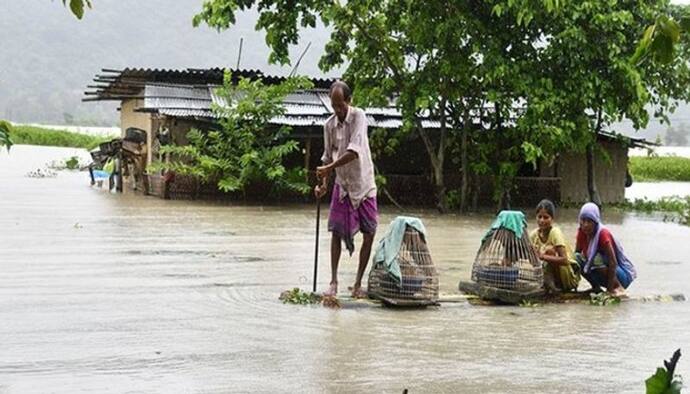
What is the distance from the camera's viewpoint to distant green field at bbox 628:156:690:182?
38.4m

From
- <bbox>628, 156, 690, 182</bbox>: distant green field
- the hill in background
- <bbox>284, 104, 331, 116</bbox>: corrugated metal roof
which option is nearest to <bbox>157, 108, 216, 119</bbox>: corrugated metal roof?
<bbox>284, 104, 331, 116</bbox>: corrugated metal roof

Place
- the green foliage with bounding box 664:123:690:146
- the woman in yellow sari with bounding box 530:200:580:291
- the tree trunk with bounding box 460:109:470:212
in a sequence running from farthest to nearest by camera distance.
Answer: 1. the green foliage with bounding box 664:123:690:146
2. the tree trunk with bounding box 460:109:470:212
3. the woman in yellow sari with bounding box 530:200:580:291

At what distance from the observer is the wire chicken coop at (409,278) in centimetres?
804

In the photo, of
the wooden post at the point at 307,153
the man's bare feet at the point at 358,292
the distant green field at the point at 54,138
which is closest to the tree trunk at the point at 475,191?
the wooden post at the point at 307,153

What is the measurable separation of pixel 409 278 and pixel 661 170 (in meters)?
32.9

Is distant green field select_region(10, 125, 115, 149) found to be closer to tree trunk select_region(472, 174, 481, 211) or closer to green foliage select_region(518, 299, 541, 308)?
tree trunk select_region(472, 174, 481, 211)

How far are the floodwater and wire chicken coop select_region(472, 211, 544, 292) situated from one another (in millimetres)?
270

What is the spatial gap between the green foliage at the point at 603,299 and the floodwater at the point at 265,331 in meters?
0.14

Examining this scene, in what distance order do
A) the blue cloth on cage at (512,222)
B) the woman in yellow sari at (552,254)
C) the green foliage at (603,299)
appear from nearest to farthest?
the blue cloth on cage at (512,222) → the woman in yellow sari at (552,254) → the green foliage at (603,299)

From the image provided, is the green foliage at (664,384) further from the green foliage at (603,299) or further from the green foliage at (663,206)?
the green foliage at (663,206)

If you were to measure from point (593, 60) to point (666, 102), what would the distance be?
3404mm

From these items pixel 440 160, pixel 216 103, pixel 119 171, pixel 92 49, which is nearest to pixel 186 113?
pixel 216 103

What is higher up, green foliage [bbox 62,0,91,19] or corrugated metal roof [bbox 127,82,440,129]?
corrugated metal roof [bbox 127,82,440,129]

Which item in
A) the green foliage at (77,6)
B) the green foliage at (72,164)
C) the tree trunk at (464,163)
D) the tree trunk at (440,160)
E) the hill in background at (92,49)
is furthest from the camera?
the hill in background at (92,49)
